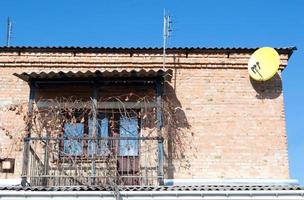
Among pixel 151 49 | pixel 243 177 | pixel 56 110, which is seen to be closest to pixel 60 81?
pixel 56 110

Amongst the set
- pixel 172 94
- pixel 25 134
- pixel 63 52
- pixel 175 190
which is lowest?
pixel 175 190

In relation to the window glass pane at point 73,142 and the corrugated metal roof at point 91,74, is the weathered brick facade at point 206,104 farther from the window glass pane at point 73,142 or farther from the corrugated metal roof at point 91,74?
the window glass pane at point 73,142

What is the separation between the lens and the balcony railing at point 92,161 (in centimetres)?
1234

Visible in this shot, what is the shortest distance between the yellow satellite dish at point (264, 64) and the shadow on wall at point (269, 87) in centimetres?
28

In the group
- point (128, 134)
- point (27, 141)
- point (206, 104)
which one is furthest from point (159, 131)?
point (27, 141)

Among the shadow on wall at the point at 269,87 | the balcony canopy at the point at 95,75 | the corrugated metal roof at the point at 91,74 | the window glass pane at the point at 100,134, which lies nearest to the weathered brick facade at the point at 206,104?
the shadow on wall at the point at 269,87

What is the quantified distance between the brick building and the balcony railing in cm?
2

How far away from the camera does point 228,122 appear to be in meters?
13.7

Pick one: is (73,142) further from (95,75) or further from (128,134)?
(95,75)

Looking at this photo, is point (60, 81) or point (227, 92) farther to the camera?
point (227, 92)

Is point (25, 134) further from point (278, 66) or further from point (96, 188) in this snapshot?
point (278, 66)

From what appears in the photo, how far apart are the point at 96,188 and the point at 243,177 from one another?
3.87m

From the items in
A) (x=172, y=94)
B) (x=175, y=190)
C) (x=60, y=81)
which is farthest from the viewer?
(x=172, y=94)

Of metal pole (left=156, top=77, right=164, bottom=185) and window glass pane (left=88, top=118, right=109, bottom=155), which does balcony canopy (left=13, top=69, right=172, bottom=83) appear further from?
window glass pane (left=88, top=118, right=109, bottom=155)
